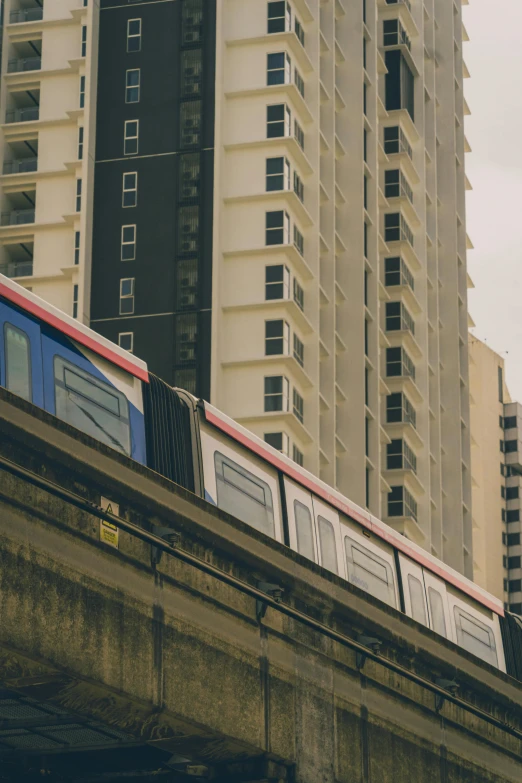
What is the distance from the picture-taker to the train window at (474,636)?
30781mm

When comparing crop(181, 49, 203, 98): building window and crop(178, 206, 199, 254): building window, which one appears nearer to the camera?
crop(178, 206, 199, 254): building window

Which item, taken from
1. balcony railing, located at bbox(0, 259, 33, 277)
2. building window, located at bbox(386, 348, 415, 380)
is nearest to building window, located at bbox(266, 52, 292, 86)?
balcony railing, located at bbox(0, 259, 33, 277)

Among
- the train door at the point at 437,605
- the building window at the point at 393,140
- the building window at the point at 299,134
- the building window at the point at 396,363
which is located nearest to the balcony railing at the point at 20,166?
the building window at the point at 299,134

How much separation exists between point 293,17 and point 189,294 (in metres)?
14.2

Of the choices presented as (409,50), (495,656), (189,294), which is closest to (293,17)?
(189,294)

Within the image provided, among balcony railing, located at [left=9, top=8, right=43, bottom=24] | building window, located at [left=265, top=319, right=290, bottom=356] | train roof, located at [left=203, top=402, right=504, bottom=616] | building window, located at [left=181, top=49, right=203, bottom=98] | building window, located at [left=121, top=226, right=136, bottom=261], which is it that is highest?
balcony railing, located at [left=9, top=8, right=43, bottom=24]

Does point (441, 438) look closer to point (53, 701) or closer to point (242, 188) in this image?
point (242, 188)

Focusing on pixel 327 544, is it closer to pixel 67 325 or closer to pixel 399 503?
pixel 67 325

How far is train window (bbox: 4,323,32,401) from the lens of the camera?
59.7ft

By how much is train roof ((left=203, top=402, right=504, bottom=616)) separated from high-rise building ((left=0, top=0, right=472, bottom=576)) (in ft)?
106

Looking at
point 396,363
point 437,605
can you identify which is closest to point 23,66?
point 396,363

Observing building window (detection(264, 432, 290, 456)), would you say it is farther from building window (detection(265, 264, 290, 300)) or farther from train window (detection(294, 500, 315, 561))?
train window (detection(294, 500, 315, 561))

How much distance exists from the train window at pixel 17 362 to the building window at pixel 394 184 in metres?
68.2

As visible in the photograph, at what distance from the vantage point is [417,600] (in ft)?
95.7
